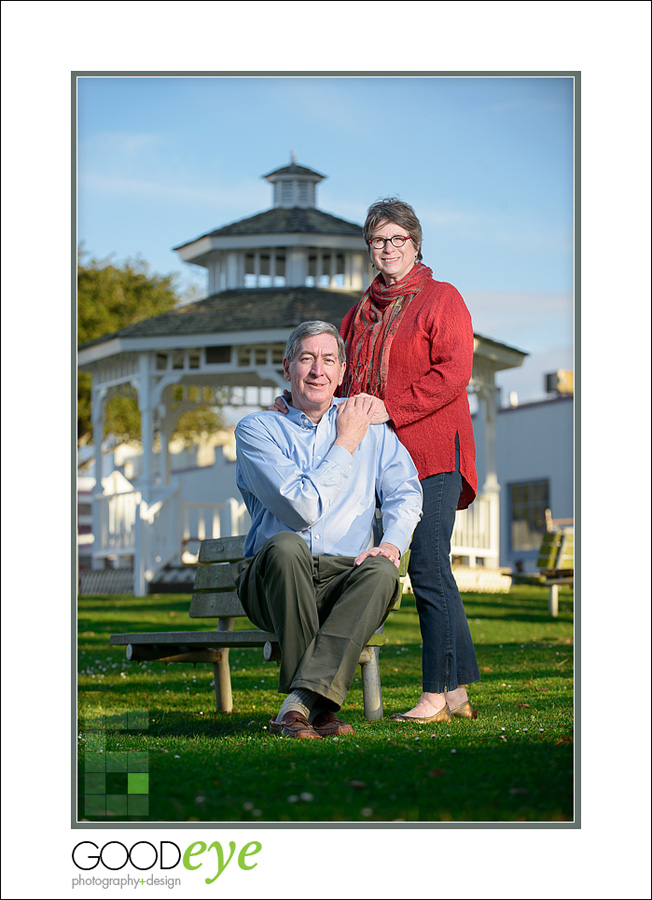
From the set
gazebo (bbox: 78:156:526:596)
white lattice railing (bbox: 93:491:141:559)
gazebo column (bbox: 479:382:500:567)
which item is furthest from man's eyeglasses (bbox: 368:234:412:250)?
gazebo column (bbox: 479:382:500:567)

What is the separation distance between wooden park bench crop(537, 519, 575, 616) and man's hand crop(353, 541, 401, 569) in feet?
23.1

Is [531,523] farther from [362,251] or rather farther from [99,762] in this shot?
[99,762]

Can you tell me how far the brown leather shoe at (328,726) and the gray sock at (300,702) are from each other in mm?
72

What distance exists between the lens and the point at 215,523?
1688 centimetres

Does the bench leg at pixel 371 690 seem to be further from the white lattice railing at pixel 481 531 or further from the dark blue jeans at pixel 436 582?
the white lattice railing at pixel 481 531

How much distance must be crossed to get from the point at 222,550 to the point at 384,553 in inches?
61.6

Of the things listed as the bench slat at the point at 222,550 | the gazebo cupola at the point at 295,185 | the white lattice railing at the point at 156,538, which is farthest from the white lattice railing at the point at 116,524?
the bench slat at the point at 222,550

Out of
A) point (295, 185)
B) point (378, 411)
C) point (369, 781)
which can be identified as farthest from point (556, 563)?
point (295, 185)

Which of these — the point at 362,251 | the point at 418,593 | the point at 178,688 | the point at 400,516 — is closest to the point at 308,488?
the point at 400,516

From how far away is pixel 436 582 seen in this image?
430cm

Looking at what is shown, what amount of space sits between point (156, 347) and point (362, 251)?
4.43 m

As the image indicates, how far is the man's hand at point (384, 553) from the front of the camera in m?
3.99

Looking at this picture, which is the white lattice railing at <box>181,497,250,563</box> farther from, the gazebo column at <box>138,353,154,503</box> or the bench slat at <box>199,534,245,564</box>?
the bench slat at <box>199,534,245,564</box>

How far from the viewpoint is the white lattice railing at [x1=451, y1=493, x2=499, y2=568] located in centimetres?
1642
